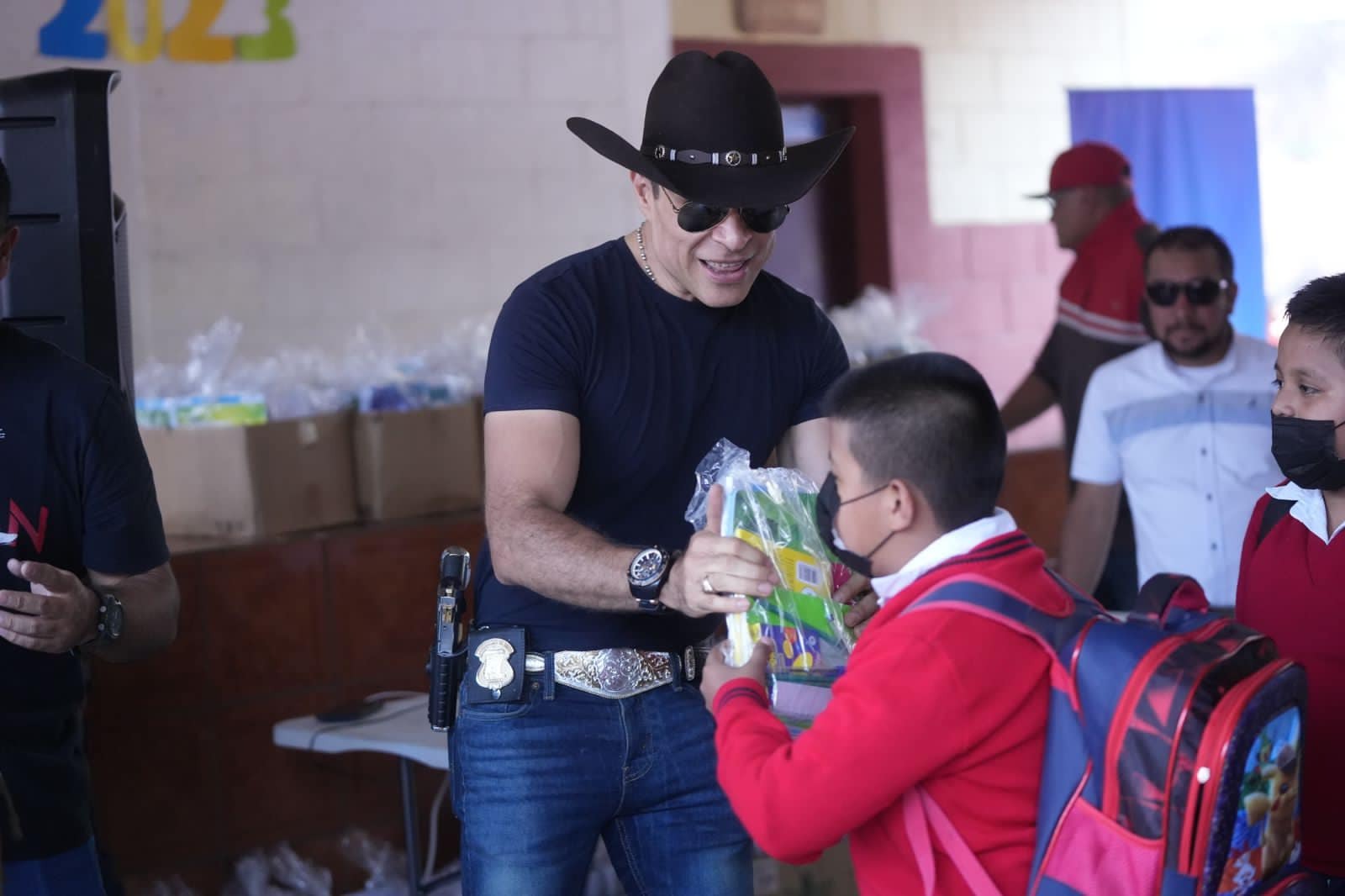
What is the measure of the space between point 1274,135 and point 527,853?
6.60 meters

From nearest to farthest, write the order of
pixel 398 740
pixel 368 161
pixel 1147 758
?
pixel 1147 758 → pixel 398 740 → pixel 368 161

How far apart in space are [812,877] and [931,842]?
2.54m

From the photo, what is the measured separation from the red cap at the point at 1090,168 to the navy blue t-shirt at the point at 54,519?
3.47 meters

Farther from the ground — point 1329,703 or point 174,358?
point 174,358

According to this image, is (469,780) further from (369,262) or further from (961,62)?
(961,62)

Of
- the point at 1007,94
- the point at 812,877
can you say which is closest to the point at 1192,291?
the point at 812,877

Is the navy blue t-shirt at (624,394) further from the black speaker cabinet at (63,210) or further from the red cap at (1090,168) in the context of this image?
the red cap at (1090,168)

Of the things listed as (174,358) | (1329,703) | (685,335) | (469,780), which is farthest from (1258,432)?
(174,358)

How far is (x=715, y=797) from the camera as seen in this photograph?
2.21 m

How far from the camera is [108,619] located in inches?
83.4

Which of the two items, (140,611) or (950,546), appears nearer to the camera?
(950,546)

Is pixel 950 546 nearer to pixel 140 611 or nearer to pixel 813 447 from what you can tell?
pixel 813 447

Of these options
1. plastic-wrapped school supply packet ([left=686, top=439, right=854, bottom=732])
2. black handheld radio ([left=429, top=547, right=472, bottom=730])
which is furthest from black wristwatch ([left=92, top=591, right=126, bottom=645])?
plastic-wrapped school supply packet ([left=686, top=439, right=854, bottom=732])

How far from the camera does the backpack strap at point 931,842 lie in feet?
5.20
